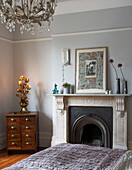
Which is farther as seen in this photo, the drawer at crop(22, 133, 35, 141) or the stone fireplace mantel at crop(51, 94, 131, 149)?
the drawer at crop(22, 133, 35, 141)

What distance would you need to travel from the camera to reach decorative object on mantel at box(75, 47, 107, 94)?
454cm

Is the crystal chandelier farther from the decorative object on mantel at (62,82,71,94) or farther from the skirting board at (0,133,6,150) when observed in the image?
the skirting board at (0,133,6,150)

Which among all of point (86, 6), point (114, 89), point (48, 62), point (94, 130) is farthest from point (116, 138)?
point (86, 6)

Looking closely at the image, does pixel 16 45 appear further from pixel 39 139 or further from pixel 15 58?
pixel 39 139

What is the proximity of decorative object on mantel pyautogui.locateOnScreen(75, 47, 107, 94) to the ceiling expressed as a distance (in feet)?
2.75

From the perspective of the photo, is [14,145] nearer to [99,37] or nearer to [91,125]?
[91,125]

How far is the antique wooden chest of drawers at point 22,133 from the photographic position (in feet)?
15.3

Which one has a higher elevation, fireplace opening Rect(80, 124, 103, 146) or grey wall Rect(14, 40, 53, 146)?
grey wall Rect(14, 40, 53, 146)

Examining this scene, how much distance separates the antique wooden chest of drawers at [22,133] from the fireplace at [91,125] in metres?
0.77

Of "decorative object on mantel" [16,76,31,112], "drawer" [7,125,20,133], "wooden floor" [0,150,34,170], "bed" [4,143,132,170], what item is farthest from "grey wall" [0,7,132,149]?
"bed" [4,143,132,170]

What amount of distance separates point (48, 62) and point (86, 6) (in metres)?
1.51

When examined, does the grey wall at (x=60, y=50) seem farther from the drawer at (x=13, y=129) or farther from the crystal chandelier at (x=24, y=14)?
the crystal chandelier at (x=24, y=14)

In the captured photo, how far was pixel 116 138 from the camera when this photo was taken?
4.37m

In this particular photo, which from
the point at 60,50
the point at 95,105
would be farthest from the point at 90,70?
the point at 60,50
